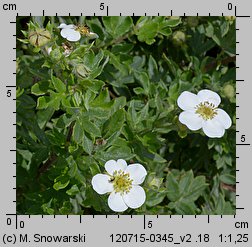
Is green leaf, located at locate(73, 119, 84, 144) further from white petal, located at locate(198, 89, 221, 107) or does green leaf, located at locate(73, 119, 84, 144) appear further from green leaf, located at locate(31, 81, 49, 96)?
white petal, located at locate(198, 89, 221, 107)

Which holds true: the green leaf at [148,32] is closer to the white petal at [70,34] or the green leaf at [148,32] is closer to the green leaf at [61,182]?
the white petal at [70,34]

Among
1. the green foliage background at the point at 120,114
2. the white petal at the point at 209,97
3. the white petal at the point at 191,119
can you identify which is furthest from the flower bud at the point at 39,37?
the white petal at the point at 209,97

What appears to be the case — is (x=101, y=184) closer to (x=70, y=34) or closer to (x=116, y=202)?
(x=116, y=202)

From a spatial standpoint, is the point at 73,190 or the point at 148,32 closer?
the point at 73,190

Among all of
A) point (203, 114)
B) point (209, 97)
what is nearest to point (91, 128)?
point (203, 114)

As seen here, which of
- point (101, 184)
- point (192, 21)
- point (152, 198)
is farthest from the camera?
point (192, 21)

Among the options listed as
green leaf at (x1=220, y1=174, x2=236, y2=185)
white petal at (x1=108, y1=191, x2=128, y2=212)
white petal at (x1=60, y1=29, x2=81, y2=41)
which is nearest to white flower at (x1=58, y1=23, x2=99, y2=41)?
white petal at (x1=60, y1=29, x2=81, y2=41)
